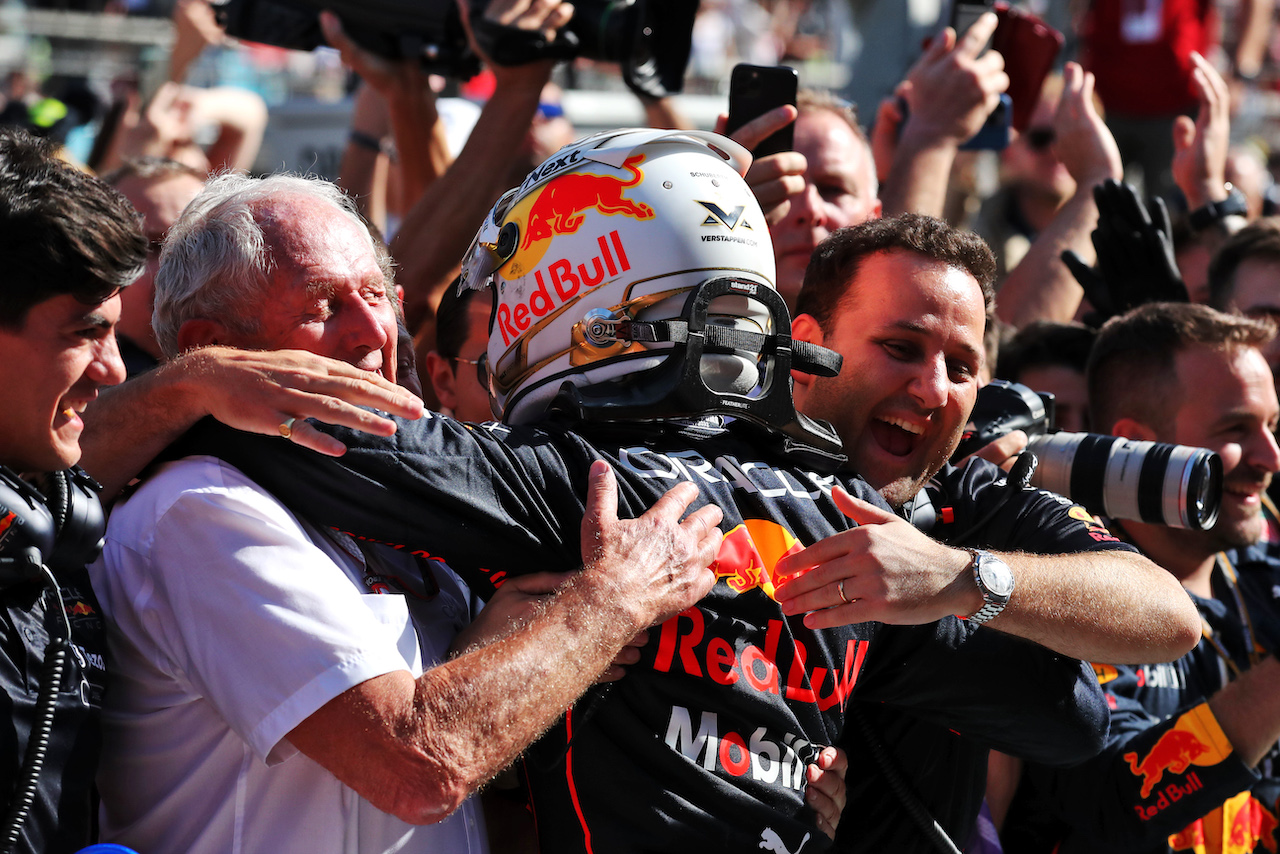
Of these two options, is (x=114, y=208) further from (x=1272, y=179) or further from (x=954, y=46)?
(x=1272, y=179)

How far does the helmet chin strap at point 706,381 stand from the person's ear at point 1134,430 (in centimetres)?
205

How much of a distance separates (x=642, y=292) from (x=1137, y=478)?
1354mm

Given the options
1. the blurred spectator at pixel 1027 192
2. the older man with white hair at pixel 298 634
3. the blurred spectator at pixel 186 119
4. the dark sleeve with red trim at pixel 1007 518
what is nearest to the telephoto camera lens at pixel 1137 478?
the dark sleeve with red trim at pixel 1007 518

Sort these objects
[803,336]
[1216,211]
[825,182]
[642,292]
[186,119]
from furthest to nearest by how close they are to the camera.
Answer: [186,119] < [1216,211] < [825,182] < [803,336] < [642,292]

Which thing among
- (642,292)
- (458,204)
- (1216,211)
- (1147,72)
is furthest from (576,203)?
(1147,72)

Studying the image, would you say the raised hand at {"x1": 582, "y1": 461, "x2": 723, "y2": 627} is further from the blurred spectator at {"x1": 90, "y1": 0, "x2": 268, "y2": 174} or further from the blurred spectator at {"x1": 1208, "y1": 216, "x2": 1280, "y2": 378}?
→ the blurred spectator at {"x1": 90, "y1": 0, "x2": 268, "y2": 174}

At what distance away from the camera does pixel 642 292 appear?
2326 mm

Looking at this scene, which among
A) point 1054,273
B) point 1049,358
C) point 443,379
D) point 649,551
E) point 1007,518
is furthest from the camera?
point 1054,273

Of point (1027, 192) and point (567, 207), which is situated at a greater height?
point (567, 207)

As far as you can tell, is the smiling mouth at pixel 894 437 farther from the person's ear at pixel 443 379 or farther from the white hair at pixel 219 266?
the person's ear at pixel 443 379

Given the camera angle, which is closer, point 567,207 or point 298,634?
point 298,634

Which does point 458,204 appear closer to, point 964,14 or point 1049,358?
point 964,14

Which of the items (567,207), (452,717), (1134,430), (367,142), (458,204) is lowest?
(367,142)

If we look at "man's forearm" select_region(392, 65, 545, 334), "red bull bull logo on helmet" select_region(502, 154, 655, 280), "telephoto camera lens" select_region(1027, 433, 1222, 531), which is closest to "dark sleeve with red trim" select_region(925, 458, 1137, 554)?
"telephoto camera lens" select_region(1027, 433, 1222, 531)
